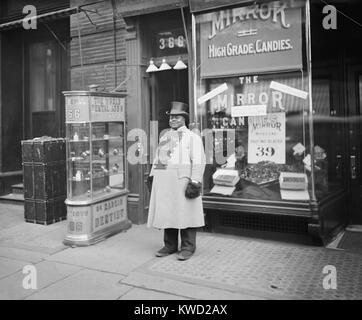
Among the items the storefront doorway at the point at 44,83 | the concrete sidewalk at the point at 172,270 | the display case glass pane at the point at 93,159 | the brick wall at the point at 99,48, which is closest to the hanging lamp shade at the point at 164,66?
the brick wall at the point at 99,48

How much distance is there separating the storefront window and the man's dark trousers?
1.33 meters

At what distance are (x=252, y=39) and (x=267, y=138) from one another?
5.28 ft

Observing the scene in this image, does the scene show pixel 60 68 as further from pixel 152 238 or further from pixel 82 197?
pixel 152 238

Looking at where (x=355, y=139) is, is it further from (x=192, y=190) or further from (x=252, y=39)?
(x=192, y=190)

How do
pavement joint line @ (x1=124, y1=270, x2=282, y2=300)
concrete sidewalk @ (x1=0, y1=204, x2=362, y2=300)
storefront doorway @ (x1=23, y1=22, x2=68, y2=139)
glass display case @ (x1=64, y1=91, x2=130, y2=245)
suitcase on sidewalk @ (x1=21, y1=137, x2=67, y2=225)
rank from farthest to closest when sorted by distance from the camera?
storefront doorway @ (x1=23, y1=22, x2=68, y2=139) → suitcase on sidewalk @ (x1=21, y1=137, x2=67, y2=225) → glass display case @ (x1=64, y1=91, x2=130, y2=245) → concrete sidewalk @ (x1=0, y1=204, x2=362, y2=300) → pavement joint line @ (x1=124, y1=270, x2=282, y2=300)

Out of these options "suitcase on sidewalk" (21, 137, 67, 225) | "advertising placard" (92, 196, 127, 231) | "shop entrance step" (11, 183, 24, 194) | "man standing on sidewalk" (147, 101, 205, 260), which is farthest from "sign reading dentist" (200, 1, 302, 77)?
"shop entrance step" (11, 183, 24, 194)

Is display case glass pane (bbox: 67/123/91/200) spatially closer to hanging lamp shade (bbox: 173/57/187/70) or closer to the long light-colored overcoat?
the long light-colored overcoat

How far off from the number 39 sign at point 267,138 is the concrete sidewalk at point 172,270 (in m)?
1.37

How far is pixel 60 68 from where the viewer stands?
955cm

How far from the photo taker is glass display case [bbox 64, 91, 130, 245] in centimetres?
639

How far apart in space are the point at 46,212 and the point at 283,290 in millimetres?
4878

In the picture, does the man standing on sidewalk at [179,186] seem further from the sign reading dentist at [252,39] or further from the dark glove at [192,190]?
the sign reading dentist at [252,39]

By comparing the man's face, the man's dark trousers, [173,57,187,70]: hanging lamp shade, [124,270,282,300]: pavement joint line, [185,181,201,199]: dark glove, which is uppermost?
[173,57,187,70]: hanging lamp shade

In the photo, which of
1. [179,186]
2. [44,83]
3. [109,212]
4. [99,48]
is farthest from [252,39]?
[44,83]
